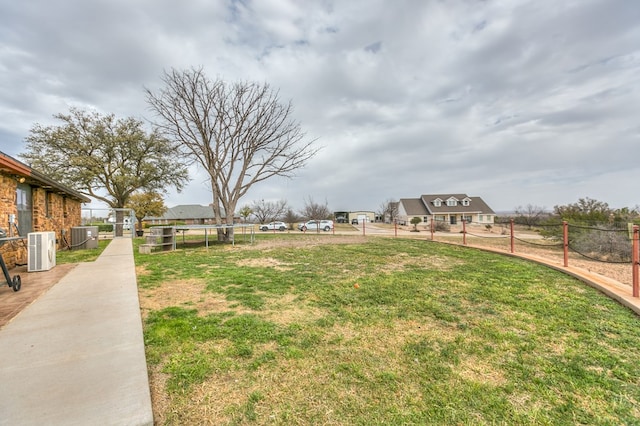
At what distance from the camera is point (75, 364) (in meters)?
2.38

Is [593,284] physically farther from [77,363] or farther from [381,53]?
[381,53]

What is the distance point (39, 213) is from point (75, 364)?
10.7 metres

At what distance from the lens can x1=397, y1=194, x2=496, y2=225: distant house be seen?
4444cm

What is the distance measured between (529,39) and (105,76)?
57.4ft

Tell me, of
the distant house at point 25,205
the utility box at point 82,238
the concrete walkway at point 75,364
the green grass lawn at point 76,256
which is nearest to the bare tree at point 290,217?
the utility box at point 82,238

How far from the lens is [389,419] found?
1767 mm

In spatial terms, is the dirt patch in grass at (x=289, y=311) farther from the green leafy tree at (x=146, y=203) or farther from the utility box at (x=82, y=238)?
the green leafy tree at (x=146, y=203)

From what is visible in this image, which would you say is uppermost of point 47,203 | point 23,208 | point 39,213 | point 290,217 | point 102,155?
point 102,155

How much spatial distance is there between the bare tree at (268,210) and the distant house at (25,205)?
2840 centimetres

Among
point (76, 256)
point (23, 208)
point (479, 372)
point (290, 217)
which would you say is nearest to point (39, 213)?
point (23, 208)

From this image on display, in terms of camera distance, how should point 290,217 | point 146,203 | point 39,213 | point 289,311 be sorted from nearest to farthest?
point 289,311, point 39,213, point 146,203, point 290,217

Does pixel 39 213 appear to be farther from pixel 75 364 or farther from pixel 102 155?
pixel 102 155

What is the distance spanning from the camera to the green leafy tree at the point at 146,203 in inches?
1059

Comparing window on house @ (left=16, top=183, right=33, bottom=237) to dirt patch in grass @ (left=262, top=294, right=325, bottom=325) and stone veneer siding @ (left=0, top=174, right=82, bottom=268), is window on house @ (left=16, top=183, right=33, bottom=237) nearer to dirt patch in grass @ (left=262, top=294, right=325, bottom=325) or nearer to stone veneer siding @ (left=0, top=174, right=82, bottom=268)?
stone veneer siding @ (left=0, top=174, right=82, bottom=268)
